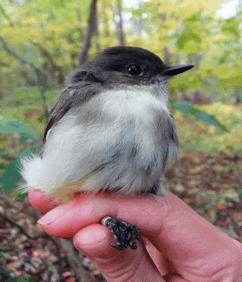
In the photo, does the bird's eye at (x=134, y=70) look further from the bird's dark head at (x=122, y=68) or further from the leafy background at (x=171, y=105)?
the leafy background at (x=171, y=105)

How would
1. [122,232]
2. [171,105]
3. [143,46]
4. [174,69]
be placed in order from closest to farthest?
[122,232] → [174,69] → [171,105] → [143,46]

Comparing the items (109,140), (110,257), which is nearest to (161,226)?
(110,257)

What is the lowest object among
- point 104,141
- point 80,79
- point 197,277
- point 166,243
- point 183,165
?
point 183,165

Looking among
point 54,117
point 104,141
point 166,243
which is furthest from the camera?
point 54,117

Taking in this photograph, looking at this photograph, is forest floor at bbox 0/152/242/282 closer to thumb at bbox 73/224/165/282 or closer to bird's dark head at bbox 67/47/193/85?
thumb at bbox 73/224/165/282

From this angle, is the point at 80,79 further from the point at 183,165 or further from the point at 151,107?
the point at 183,165

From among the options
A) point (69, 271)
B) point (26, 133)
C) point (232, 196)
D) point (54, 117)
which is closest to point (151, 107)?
point (54, 117)

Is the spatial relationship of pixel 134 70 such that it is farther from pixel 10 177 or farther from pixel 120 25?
pixel 120 25

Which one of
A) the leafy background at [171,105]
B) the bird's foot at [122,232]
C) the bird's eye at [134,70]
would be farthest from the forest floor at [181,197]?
the bird's eye at [134,70]
